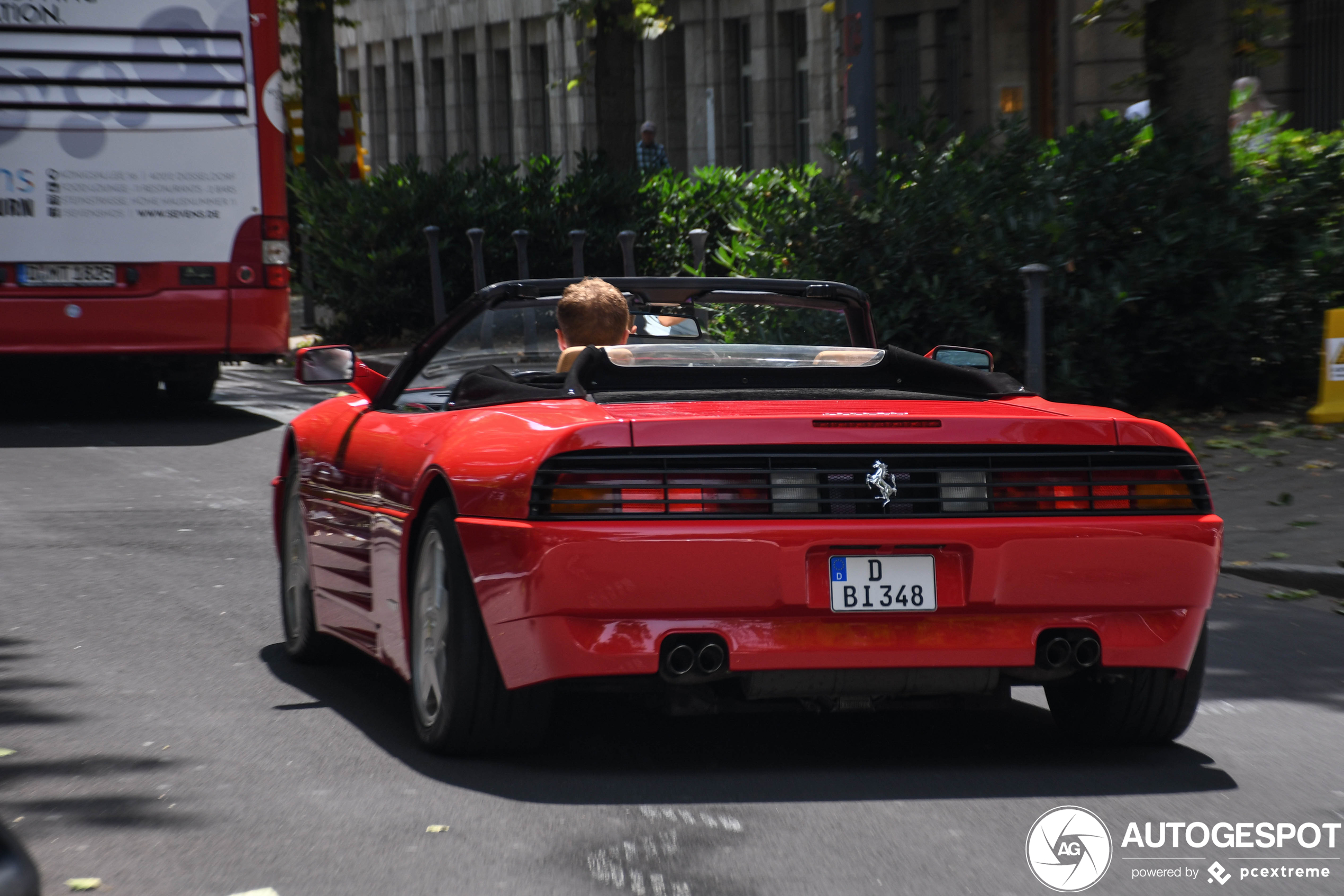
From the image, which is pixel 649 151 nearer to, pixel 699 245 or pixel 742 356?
pixel 699 245

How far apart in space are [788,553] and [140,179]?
11.4 meters

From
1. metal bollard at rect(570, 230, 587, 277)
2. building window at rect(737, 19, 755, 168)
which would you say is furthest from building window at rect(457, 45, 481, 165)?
metal bollard at rect(570, 230, 587, 277)

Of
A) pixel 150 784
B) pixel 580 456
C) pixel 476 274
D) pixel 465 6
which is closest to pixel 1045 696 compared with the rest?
pixel 580 456

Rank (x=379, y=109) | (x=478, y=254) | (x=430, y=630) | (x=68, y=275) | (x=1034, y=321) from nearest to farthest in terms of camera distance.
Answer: (x=430, y=630) < (x=1034, y=321) < (x=68, y=275) < (x=478, y=254) < (x=379, y=109)

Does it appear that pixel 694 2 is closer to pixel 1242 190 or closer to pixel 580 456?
pixel 1242 190

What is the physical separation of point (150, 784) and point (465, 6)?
42.5 metres

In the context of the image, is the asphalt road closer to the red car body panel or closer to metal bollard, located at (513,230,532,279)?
the red car body panel

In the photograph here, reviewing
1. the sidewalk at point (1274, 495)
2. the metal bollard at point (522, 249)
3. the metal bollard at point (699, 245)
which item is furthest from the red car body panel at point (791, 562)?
the metal bollard at point (522, 249)

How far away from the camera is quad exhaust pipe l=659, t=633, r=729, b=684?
4.61 meters

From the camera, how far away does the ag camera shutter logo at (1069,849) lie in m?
3.99

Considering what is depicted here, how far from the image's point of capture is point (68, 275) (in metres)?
14.9

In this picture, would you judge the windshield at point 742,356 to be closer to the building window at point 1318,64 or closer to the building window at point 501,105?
the building window at point 1318,64

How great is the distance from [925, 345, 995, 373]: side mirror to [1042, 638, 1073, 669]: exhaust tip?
1122mm
